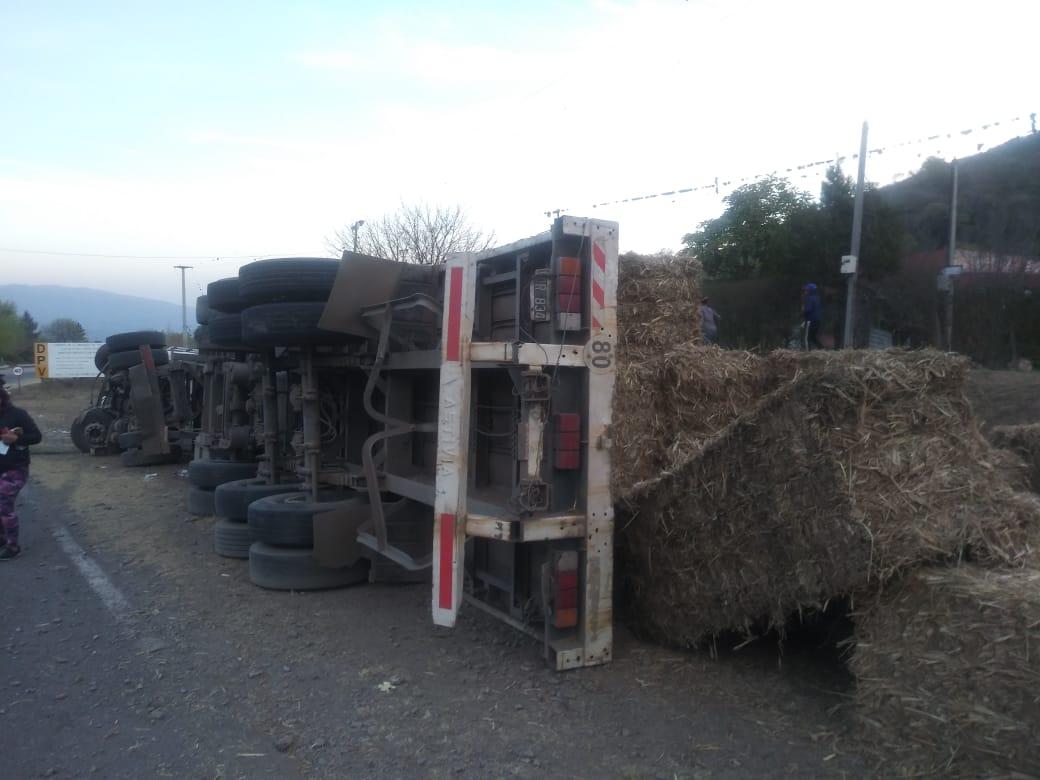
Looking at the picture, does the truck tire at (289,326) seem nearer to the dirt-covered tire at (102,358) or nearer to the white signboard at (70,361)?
the dirt-covered tire at (102,358)

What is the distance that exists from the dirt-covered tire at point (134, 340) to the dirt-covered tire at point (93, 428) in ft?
4.47

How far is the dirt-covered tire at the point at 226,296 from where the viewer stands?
8320mm

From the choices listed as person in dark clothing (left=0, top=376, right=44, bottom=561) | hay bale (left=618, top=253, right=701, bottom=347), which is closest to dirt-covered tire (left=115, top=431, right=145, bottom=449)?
person in dark clothing (left=0, top=376, right=44, bottom=561)

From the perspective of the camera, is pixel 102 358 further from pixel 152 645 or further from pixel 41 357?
pixel 41 357

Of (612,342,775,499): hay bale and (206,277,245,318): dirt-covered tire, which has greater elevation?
(206,277,245,318): dirt-covered tire

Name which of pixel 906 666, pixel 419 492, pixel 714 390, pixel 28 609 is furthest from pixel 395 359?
pixel 906 666

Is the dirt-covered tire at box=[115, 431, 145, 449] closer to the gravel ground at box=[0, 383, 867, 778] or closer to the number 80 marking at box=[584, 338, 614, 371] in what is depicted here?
the gravel ground at box=[0, 383, 867, 778]

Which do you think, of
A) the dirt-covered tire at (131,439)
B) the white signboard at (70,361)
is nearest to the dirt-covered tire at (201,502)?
the dirt-covered tire at (131,439)

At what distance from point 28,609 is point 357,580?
2.37 metres

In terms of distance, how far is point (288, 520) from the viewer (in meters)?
6.42

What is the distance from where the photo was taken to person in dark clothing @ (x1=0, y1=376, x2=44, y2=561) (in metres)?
8.05

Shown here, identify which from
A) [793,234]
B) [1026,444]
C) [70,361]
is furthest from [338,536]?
[70,361]

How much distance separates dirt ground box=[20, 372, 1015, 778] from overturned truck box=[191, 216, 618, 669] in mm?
281

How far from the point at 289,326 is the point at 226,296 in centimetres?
240
